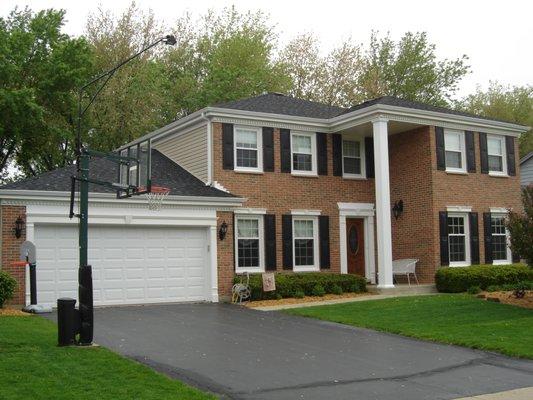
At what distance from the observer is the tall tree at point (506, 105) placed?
158 ft

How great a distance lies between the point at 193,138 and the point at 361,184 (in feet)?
19.9

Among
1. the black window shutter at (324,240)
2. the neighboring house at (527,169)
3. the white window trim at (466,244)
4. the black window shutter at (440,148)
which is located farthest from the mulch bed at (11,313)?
the neighboring house at (527,169)

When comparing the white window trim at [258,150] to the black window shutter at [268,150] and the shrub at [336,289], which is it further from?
the shrub at [336,289]

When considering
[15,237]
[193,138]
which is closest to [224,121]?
[193,138]

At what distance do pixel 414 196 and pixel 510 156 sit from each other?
4520 millimetres

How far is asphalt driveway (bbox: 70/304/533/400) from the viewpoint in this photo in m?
9.12

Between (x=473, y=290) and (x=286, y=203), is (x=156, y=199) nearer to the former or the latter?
(x=286, y=203)

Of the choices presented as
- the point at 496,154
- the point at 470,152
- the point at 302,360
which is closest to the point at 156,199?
the point at 302,360

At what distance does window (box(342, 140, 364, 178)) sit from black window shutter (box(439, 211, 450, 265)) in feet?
10.3

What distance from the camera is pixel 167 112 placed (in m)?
35.8

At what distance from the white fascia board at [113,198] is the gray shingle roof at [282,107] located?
3.61 m

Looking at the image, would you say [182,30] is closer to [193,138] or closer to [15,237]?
[193,138]

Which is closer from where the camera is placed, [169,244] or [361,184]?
[169,244]

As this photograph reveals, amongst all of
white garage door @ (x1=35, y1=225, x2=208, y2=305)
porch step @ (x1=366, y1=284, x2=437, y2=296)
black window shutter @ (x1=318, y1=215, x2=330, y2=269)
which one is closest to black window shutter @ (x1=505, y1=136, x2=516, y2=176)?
porch step @ (x1=366, y1=284, x2=437, y2=296)
